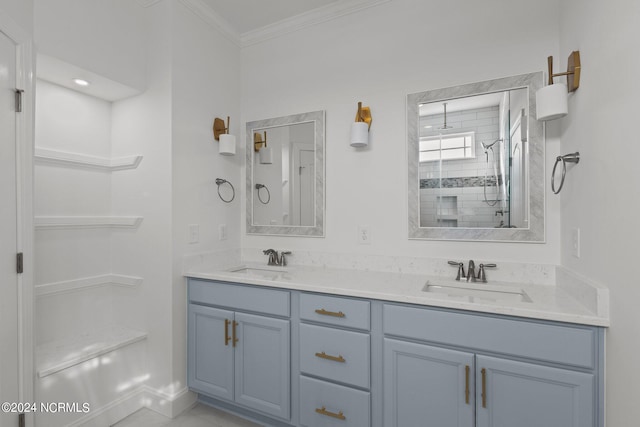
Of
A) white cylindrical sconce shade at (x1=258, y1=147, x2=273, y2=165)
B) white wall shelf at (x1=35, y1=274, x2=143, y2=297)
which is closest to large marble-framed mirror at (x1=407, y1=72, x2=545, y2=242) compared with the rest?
white cylindrical sconce shade at (x1=258, y1=147, x2=273, y2=165)

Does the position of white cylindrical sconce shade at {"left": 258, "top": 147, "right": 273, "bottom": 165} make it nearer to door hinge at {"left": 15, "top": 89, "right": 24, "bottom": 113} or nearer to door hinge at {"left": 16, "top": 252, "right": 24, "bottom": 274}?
door hinge at {"left": 15, "top": 89, "right": 24, "bottom": 113}

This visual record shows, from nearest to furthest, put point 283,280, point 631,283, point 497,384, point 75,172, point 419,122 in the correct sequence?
1. point 631,283
2. point 497,384
3. point 283,280
4. point 419,122
5. point 75,172

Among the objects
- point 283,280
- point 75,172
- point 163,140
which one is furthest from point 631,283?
point 75,172

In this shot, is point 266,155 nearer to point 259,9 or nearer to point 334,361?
point 259,9

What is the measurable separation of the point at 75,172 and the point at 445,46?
2627mm

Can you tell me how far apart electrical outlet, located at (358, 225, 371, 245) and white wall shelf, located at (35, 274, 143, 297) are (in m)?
1.57

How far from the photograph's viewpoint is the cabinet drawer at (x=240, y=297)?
73.2 inches

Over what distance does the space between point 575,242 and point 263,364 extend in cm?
177

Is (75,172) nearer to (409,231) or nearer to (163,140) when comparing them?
(163,140)

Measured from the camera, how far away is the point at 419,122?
6.77 ft

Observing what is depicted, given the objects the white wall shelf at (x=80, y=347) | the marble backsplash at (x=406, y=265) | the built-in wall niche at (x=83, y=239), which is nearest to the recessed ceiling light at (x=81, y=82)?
the built-in wall niche at (x=83, y=239)

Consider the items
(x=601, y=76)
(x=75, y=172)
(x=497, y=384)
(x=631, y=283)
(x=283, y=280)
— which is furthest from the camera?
(x=75, y=172)

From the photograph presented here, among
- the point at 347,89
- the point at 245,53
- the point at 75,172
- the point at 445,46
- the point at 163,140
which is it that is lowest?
the point at 75,172

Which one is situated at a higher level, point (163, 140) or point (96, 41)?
point (96, 41)
